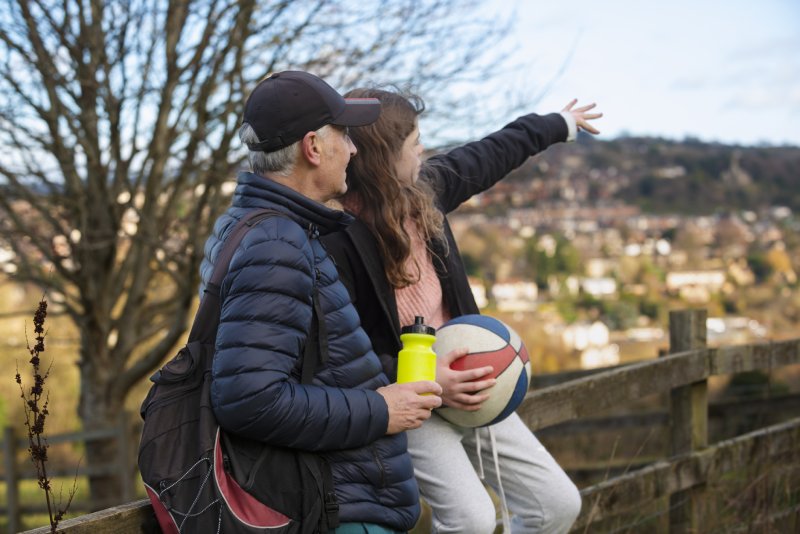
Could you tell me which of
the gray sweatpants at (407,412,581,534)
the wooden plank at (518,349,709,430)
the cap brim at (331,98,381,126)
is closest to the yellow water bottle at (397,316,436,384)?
the gray sweatpants at (407,412,581,534)

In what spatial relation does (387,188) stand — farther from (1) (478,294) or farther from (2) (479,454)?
(1) (478,294)

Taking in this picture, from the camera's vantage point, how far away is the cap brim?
8.02ft

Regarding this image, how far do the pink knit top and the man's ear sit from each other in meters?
0.62

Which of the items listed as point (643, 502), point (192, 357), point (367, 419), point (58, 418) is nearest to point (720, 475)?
point (643, 502)

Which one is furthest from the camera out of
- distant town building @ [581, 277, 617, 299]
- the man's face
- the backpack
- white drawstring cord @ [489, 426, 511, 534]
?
distant town building @ [581, 277, 617, 299]

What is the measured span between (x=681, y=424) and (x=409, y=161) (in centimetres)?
241

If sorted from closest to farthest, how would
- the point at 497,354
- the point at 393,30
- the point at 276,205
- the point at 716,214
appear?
the point at 276,205 < the point at 497,354 < the point at 393,30 < the point at 716,214

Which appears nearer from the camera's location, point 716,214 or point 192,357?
point 192,357

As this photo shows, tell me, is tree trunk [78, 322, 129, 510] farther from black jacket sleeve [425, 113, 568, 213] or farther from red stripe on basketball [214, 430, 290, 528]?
red stripe on basketball [214, 430, 290, 528]

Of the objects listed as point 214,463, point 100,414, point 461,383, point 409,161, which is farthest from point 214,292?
point 100,414

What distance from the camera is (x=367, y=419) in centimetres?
224

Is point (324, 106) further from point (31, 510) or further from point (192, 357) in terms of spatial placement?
point (31, 510)

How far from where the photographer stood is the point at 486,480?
316 cm

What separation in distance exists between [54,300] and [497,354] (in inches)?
309
